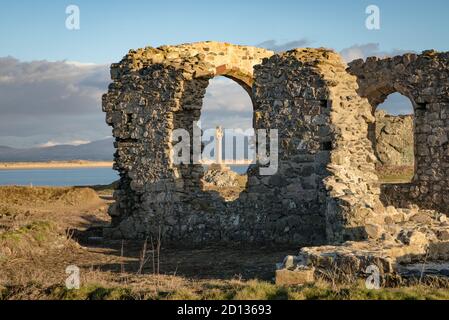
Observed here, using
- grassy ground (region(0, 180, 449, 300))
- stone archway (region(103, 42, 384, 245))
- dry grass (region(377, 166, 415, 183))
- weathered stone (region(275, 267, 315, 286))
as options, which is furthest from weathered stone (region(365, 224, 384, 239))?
dry grass (region(377, 166, 415, 183))

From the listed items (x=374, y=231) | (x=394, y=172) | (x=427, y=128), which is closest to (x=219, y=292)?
(x=374, y=231)

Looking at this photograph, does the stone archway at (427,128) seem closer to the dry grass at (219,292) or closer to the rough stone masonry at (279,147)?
the rough stone masonry at (279,147)

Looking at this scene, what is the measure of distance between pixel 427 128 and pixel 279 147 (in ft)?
14.6

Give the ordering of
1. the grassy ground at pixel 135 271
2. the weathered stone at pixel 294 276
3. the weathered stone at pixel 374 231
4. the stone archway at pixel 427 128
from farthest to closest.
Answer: the stone archway at pixel 427 128 < the weathered stone at pixel 374 231 < the weathered stone at pixel 294 276 < the grassy ground at pixel 135 271

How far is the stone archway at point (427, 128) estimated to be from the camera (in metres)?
14.5

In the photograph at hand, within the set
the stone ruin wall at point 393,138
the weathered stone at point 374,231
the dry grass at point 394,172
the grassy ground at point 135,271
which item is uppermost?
the stone ruin wall at point 393,138

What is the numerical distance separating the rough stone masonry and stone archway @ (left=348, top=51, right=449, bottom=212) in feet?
0.08

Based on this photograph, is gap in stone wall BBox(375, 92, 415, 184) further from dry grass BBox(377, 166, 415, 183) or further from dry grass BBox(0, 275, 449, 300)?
dry grass BBox(0, 275, 449, 300)

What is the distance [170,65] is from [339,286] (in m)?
7.04

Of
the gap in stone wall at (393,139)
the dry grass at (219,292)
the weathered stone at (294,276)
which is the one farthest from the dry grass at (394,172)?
the dry grass at (219,292)

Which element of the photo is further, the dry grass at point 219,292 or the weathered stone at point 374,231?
the weathered stone at point 374,231

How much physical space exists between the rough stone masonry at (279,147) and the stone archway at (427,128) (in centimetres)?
2

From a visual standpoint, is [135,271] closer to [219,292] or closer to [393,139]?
[219,292]

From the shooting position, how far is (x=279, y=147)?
38.9ft
